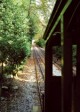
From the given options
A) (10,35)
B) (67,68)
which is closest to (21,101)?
(10,35)

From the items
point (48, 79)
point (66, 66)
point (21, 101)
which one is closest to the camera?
point (66, 66)

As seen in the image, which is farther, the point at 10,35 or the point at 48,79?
the point at 10,35

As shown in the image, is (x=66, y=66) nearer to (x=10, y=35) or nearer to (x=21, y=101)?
(x=21, y=101)

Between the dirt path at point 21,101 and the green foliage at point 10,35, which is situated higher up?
the green foliage at point 10,35

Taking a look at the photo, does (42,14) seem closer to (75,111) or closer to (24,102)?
(24,102)

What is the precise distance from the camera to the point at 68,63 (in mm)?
3473

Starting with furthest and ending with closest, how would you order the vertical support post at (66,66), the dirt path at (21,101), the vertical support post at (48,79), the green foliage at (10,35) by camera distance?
the green foliage at (10,35), the dirt path at (21,101), the vertical support post at (48,79), the vertical support post at (66,66)

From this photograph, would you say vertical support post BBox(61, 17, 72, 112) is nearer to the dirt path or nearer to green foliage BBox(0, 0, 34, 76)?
the dirt path

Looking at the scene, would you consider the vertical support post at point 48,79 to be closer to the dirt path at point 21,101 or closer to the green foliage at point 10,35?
the dirt path at point 21,101

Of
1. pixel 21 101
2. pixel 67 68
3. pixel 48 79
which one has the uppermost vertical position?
pixel 67 68

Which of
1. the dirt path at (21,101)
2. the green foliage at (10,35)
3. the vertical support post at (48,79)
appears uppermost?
the green foliage at (10,35)

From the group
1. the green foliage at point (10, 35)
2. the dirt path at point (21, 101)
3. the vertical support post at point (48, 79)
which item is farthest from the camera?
the green foliage at point (10, 35)

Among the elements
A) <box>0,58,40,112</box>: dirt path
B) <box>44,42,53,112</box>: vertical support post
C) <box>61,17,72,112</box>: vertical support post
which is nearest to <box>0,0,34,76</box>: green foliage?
<box>0,58,40,112</box>: dirt path

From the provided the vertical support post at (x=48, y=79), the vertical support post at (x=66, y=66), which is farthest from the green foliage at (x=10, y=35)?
the vertical support post at (x=66, y=66)
